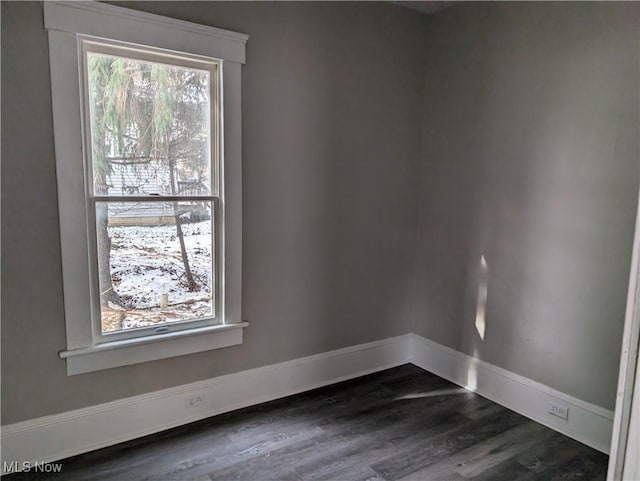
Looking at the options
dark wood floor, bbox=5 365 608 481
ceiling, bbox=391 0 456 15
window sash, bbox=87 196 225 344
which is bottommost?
dark wood floor, bbox=5 365 608 481

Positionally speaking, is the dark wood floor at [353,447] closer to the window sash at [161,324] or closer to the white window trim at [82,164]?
the white window trim at [82,164]

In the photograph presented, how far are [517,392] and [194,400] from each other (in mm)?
2094

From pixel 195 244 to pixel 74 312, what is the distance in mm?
732

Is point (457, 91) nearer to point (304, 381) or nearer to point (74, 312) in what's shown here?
point (304, 381)

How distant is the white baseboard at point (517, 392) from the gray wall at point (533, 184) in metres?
0.06

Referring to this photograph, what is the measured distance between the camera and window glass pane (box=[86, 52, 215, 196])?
91.8 inches

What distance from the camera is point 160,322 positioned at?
2.64 m

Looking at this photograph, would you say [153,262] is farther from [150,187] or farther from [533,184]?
[533,184]

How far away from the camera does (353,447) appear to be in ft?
8.33

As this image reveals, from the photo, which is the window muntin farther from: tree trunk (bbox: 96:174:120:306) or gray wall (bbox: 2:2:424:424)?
gray wall (bbox: 2:2:424:424)

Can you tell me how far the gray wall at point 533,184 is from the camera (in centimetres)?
246

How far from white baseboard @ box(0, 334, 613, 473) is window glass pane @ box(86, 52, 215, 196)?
1.23 metres

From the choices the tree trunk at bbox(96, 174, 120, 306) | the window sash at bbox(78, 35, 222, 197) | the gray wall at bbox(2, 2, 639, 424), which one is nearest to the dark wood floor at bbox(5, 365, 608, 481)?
the gray wall at bbox(2, 2, 639, 424)

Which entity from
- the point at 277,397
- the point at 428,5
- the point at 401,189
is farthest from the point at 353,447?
the point at 428,5
